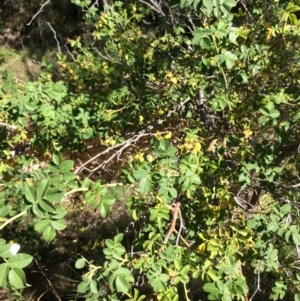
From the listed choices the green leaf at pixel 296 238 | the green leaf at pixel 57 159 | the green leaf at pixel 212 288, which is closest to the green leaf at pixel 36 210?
the green leaf at pixel 57 159

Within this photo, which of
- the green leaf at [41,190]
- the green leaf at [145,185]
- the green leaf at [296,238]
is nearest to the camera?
the green leaf at [41,190]

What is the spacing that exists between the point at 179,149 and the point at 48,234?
0.88 meters

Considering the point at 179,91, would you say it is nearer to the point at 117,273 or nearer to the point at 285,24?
the point at 285,24

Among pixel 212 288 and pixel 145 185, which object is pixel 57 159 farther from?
pixel 212 288

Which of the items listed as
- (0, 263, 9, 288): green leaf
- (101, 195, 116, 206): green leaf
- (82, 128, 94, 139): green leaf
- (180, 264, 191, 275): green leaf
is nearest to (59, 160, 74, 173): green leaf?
(101, 195, 116, 206): green leaf

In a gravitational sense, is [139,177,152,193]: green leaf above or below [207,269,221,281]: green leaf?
above

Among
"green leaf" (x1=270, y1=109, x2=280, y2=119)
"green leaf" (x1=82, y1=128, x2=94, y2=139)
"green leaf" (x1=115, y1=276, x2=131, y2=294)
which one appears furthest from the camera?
"green leaf" (x1=82, y1=128, x2=94, y2=139)

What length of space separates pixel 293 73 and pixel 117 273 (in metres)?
1.47

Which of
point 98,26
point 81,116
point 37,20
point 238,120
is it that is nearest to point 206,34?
point 238,120

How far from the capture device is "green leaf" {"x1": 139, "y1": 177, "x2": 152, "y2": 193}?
A: 131 cm

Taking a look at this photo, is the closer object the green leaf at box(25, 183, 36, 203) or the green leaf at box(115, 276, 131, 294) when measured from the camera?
the green leaf at box(25, 183, 36, 203)

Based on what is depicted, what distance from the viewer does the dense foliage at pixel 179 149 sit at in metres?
1.34

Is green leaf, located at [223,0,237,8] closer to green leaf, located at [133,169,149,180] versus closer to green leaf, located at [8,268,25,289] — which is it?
green leaf, located at [133,169,149,180]

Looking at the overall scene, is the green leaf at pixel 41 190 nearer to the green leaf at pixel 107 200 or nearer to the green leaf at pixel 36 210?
the green leaf at pixel 36 210
